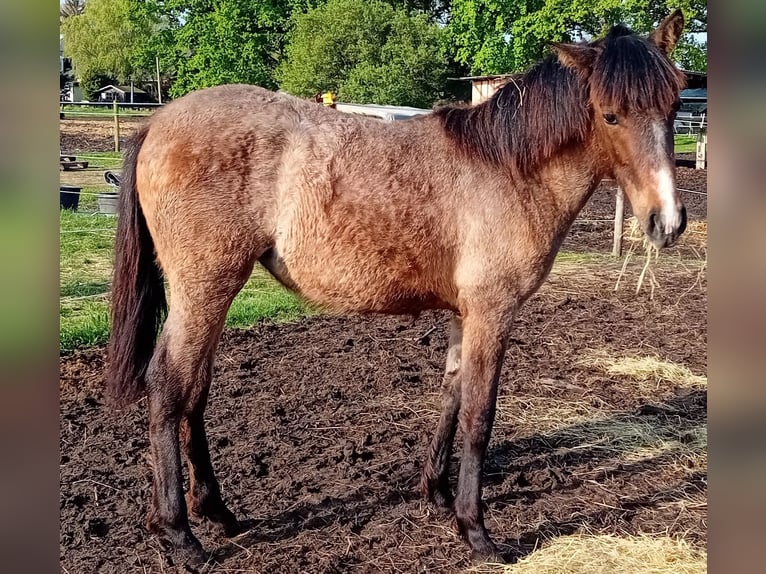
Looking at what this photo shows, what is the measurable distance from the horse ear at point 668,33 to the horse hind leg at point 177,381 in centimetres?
217

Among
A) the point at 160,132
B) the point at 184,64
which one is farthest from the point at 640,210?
the point at 184,64

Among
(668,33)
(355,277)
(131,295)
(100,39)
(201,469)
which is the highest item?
(100,39)

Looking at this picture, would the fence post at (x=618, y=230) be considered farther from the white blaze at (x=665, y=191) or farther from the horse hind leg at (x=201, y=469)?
the horse hind leg at (x=201, y=469)

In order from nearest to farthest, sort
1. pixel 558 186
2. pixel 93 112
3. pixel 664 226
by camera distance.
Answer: pixel 664 226 < pixel 558 186 < pixel 93 112

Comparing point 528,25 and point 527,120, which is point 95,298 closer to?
point 527,120

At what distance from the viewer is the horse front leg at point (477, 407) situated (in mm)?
3137

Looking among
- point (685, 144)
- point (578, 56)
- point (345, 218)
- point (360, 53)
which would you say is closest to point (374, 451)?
point (345, 218)

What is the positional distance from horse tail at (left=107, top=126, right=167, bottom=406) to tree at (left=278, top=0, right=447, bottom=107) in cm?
2674

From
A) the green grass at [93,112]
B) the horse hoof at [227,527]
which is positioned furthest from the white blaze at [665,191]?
the green grass at [93,112]

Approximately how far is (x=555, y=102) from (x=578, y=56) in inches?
9.4

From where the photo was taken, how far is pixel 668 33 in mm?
2984
